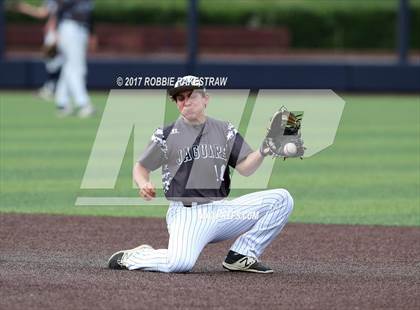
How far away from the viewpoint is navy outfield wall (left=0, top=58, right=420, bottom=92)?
25.9 metres

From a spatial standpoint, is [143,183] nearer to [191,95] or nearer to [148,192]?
[148,192]

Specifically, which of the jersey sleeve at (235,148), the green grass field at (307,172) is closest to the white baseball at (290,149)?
the jersey sleeve at (235,148)

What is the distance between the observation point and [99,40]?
3641 centimetres

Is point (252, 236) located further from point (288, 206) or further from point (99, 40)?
point (99, 40)

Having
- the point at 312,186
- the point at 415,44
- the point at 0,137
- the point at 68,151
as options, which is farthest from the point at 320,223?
the point at 415,44

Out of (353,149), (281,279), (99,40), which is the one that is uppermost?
(281,279)

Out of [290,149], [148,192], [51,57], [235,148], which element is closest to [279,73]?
[51,57]

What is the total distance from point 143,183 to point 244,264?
897mm

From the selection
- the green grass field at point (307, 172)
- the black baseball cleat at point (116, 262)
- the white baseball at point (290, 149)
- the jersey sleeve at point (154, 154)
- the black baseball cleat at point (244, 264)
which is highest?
the white baseball at point (290, 149)

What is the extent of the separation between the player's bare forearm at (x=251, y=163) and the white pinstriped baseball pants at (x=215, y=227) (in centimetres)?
19

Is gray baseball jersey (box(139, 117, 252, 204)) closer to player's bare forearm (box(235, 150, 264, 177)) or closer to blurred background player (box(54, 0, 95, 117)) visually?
player's bare forearm (box(235, 150, 264, 177))

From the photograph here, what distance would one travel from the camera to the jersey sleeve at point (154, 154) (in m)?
7.82

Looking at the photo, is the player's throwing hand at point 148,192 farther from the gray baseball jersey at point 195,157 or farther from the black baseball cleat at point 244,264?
the black baseball cleat at point 244,264

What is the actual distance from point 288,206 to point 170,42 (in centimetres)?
2748
